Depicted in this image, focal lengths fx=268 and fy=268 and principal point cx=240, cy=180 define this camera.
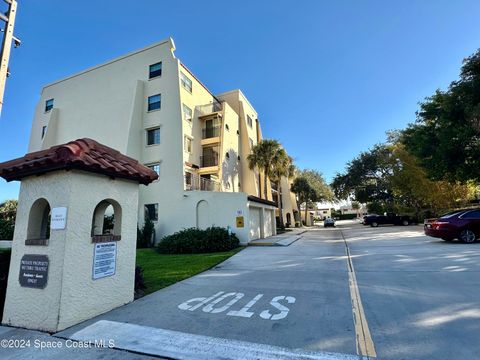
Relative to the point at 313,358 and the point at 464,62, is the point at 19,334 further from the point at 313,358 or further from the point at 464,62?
the point at 464,62

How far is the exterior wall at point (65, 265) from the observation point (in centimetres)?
449

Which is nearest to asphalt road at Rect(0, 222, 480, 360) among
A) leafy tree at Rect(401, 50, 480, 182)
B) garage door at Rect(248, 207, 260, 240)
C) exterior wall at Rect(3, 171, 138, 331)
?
exterior wall at Rect(3, 171, 138, 331)

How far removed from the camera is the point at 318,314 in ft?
15.0

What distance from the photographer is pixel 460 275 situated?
6773 millimetres

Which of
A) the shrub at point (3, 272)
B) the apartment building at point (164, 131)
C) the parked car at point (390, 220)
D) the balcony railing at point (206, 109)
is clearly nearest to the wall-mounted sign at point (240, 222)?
the apartment building at point (164, 131)

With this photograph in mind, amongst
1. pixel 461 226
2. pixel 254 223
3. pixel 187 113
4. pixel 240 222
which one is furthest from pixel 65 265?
pixel 187 113

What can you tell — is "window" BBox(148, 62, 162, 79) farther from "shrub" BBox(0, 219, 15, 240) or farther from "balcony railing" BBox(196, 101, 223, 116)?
"shrub" BBox(0, 219, 15, 240)

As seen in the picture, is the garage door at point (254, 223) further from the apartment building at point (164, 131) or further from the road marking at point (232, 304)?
the road marking at point (232, 304)

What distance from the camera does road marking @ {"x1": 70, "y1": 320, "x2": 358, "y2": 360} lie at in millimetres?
3248

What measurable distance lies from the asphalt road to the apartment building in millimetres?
11505

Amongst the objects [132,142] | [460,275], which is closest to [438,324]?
[460,275]

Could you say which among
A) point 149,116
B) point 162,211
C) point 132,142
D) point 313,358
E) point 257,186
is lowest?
point 313,358

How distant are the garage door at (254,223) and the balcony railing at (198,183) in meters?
4.29

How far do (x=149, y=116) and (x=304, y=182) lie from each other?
1169 inches
